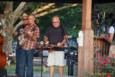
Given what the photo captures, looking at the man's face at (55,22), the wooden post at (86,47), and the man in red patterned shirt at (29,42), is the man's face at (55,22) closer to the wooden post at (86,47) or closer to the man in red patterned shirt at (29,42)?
the man in red patterned shirt at (29,42)

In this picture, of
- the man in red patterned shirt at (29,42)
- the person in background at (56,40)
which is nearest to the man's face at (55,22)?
the person in background at (56,40)

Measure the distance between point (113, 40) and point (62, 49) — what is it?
2.98 m

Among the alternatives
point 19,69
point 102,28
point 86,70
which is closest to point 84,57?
point 86,70

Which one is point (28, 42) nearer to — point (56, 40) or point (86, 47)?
point (56, 40)

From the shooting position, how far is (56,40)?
41.4ft

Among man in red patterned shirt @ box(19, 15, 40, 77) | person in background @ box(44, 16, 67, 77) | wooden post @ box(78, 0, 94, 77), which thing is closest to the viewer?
wooden post @ box(78, 0, 94, 77)

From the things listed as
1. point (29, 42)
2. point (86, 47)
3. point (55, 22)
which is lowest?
point (86, 47)

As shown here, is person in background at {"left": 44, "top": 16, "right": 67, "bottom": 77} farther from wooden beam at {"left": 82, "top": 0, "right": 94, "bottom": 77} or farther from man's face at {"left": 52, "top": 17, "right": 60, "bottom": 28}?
wooden beam at {"left": 82, "top": 0, "right": 94, "bottom": 77}

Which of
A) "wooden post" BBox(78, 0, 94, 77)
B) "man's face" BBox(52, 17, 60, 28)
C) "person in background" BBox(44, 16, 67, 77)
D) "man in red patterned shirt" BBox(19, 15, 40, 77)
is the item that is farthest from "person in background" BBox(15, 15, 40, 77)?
"wooden post" BBox(78, 0, 94, 77)

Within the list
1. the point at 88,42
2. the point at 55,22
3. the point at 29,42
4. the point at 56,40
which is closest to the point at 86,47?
the point at 88,42

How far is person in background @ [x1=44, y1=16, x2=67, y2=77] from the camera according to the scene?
12.6m

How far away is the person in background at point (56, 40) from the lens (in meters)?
12.6

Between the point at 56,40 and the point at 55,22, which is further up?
the point at 55,22

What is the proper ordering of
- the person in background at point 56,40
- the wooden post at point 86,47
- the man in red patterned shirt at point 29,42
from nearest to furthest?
the wooden post at point 86,47 < the person in background at point 56,40 < the man in red patterned shirt at point 29,42
